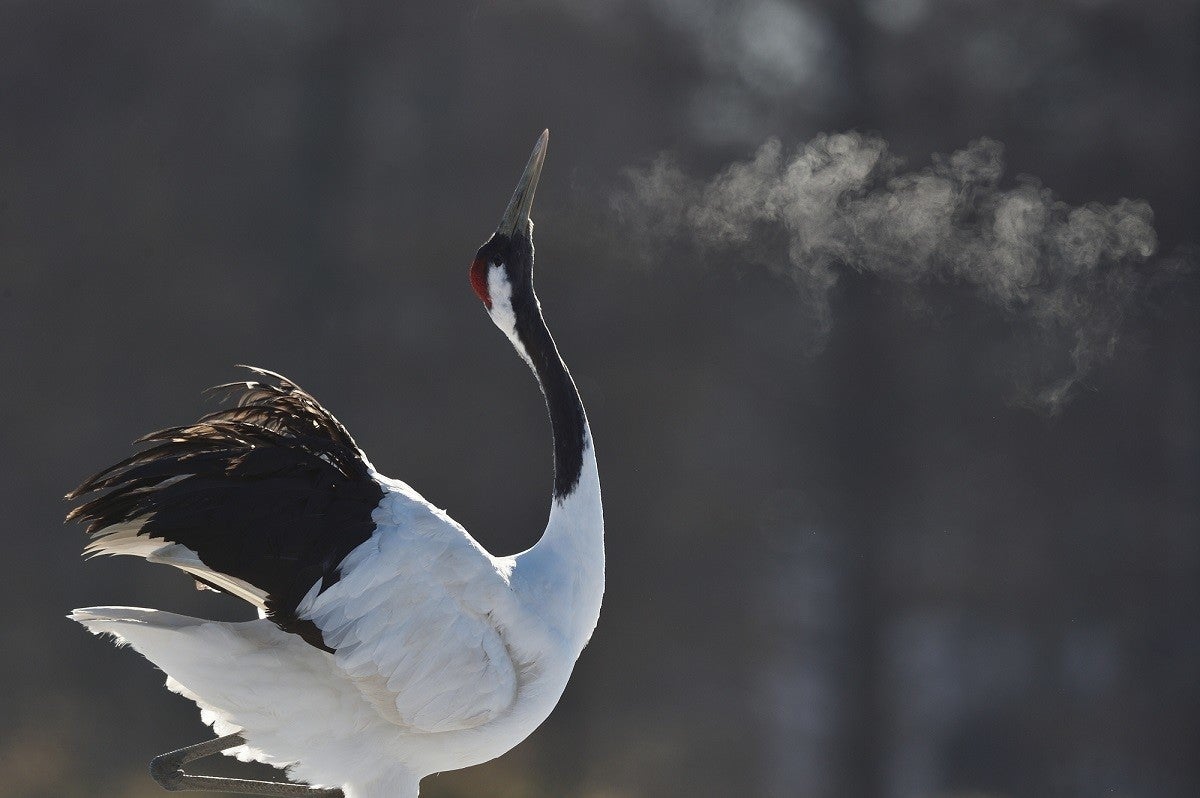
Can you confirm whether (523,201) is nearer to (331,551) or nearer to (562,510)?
(562,510)

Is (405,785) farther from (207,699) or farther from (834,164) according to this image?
(834,164)

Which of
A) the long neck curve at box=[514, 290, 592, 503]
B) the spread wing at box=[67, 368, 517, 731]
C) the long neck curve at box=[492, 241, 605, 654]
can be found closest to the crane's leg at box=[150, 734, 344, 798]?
Answer: the spread wing at box=[67, 368, 517, 731]

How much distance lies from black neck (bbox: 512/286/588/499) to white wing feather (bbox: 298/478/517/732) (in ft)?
0.76

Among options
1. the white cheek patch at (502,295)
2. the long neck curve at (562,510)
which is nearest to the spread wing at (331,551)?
the long neck curve at (562,510)

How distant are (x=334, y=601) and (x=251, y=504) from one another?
0.60 ft

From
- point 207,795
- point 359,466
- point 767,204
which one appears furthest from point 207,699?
point 767,204

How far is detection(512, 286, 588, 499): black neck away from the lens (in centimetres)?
215

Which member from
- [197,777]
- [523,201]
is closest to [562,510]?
[523,201]

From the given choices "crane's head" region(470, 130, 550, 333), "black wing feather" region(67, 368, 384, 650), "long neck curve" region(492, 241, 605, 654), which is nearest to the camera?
"black wing feather" region(67, 368, 384, 650)

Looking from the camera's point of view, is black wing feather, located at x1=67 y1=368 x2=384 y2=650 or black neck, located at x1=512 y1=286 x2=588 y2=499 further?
black neck, located at x1=512 y1=286 x2=588 y2=499

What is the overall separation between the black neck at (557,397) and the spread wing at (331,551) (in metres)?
0.24

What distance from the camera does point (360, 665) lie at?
1883 mm

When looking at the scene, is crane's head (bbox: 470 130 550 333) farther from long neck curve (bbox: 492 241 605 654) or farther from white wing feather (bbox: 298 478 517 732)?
white wing feather (bbox: 298 478 517 732)

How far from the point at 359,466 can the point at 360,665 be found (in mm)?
302
